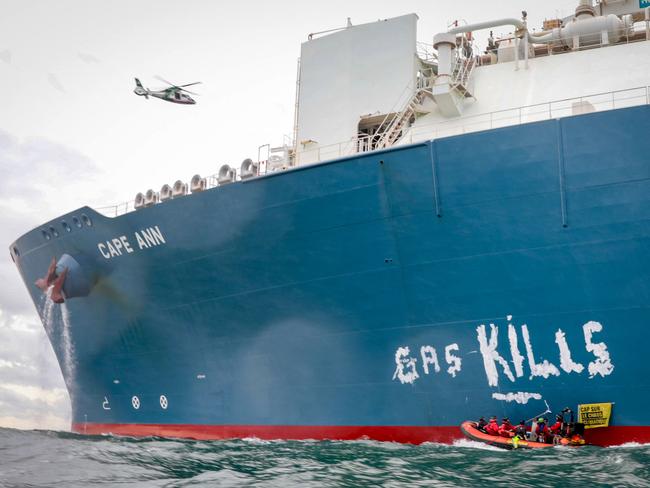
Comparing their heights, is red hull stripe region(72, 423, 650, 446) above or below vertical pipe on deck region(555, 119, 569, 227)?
below

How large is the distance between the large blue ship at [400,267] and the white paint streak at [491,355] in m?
0.03

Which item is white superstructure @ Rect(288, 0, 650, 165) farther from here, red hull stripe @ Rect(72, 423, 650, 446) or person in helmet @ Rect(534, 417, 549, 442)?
person in helmet @ Rect(534, 417, 549, 442)

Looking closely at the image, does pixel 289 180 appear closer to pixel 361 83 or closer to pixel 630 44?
pixel 361 83

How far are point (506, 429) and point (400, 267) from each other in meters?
3.89

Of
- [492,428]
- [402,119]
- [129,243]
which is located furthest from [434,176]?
[129,243]

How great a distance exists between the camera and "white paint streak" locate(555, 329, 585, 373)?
1411 cm

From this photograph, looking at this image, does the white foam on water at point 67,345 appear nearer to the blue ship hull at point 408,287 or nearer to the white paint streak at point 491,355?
the blue ship hull at point 408,287

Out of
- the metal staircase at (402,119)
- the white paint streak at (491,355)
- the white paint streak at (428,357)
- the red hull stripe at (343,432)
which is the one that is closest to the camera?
the red hull stripe at (343,432)

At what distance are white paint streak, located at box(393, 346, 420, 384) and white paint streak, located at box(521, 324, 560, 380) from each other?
2.37 m

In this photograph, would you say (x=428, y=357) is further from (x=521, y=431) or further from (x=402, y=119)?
(x=402, y=119)

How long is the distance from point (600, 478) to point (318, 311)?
721 centimetres

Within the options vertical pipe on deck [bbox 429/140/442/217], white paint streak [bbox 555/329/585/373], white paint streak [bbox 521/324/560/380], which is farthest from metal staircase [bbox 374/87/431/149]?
white paint streak [bbox 555/329/585/373]

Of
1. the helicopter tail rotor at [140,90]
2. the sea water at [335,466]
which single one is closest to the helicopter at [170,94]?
the helicopter tail rotor at [140,90]

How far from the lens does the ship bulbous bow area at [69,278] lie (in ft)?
70.4
